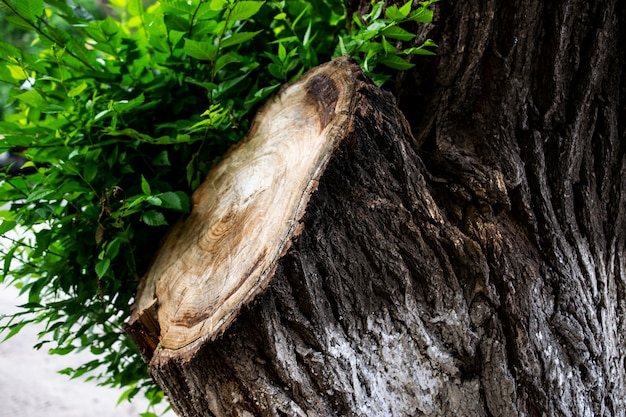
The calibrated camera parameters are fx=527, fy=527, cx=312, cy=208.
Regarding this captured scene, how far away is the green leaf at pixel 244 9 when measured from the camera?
0.80 m

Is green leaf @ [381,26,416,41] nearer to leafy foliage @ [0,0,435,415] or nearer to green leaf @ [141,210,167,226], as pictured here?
leafy foliage @ [0,0,435,415]

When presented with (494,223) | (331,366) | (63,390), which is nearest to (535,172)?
(494,223)

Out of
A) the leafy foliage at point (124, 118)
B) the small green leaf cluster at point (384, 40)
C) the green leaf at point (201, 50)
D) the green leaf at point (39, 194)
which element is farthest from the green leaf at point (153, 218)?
the small green leaf cluster at point (384, 40)

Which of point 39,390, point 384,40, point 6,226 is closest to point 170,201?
point 6,226

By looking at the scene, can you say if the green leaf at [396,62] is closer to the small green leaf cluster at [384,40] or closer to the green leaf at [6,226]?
the small green leaf cluster at [384,40]

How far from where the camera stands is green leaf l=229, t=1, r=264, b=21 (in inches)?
31.3

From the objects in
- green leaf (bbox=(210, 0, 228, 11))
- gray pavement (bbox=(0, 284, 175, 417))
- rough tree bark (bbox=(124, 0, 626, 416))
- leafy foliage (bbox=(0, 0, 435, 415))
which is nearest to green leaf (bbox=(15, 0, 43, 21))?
leafy foliage (bbox=(0, 0, 435, 415))

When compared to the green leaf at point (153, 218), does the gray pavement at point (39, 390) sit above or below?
below

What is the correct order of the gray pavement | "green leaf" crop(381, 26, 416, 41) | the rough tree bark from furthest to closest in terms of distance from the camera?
the gray pavement
"green leaf" crop(381, 26, 416, 41)
the rough tree bark

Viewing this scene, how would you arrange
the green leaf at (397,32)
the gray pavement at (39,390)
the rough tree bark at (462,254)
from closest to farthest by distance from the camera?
the rough tree bark at (462,254)
the green leaf at (397,32)
the gray pavement at (39,390)

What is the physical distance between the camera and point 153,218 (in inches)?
32.7

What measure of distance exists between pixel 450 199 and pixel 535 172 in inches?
6.3

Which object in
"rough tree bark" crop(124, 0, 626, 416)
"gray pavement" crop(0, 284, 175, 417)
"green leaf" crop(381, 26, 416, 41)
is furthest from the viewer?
"gray pavement" crop(0, 284, 175, 417)

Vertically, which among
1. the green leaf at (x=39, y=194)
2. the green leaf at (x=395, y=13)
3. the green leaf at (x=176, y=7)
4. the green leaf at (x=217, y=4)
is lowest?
the green leaf at (x=39, y=194)
